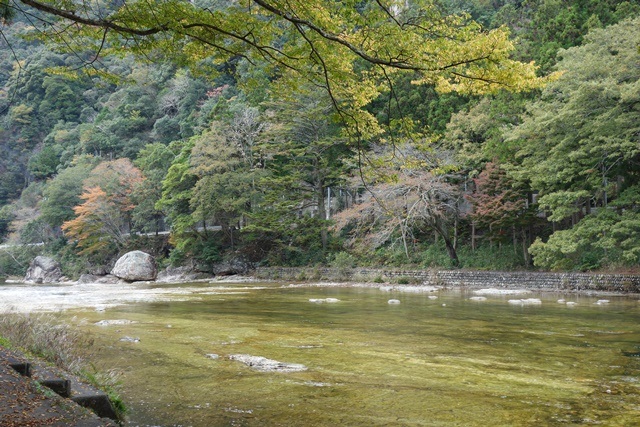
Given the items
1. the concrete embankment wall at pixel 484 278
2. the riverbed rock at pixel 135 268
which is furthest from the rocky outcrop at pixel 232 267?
the riverbed rock at pixel 135 268

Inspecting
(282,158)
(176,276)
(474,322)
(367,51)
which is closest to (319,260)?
(282,158)

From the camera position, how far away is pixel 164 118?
45.3 m

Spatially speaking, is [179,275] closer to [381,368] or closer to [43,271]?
[43,271]

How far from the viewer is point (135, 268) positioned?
2953cm

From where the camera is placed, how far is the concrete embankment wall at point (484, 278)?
667 inches

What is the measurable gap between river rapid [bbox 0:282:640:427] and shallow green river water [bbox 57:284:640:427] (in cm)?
2

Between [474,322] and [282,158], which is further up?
[282,158]

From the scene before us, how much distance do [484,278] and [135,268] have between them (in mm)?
19526

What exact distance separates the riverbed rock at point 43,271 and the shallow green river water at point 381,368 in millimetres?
27424

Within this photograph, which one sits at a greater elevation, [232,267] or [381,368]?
[232,267]

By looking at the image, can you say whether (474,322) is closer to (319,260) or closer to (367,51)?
(367,51)

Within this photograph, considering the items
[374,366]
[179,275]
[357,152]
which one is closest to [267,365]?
[374,366]

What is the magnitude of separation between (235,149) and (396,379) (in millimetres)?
25454

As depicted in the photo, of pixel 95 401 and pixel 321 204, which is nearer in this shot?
pixel 95 401
